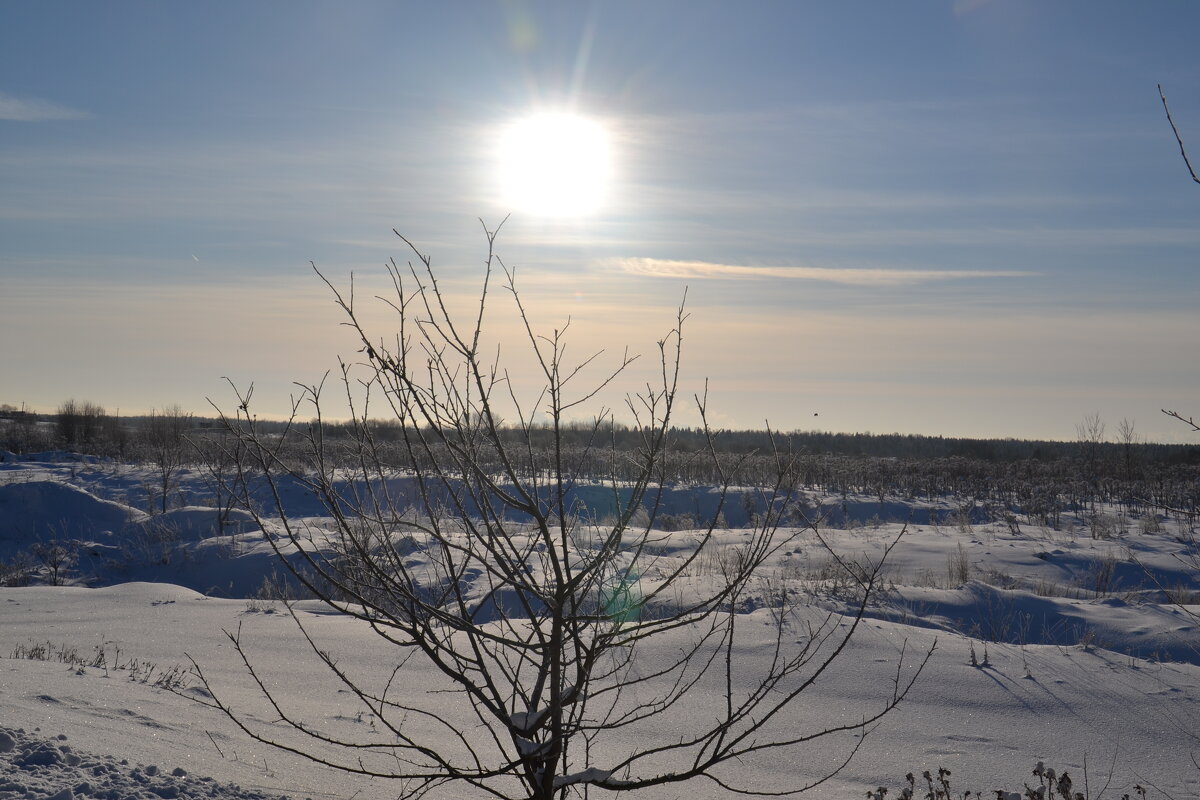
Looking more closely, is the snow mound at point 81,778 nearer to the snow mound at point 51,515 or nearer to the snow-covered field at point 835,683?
the snow-covered field at point 835,683

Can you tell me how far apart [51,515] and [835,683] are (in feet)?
54.6

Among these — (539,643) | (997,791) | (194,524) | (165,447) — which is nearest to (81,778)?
(539,643)

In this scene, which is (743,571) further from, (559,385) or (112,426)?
(112,426)

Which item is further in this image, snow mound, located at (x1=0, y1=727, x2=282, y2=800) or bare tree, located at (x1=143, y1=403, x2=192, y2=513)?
bare tree, located at (x1=143, y1=403, x2=192, y2=513)

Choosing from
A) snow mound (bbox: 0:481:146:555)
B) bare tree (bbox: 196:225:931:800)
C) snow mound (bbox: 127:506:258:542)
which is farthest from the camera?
snow mound (bbox: 0:481:146:555)

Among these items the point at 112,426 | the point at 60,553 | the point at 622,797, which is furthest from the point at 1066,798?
the point at 112,426

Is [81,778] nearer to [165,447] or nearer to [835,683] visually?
[835,683]

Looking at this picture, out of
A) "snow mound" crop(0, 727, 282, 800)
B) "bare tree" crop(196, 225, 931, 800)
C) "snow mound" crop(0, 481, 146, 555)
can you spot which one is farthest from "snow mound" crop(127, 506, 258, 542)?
"snow mound" crop(0, 727, 282, 800)

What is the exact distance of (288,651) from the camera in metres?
6.61

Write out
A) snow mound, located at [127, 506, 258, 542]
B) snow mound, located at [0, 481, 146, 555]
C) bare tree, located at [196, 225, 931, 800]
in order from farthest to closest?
1. snow mound, located at [0, 481, 146, 555]
2. snow mound, located at [127, 506, 258, 542]
3. bare tree, located at [196, 225, 931, 800]

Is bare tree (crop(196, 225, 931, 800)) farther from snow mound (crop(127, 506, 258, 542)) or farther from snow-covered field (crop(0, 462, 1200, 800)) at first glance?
snow mound (crop(127, 506, 258, 542))

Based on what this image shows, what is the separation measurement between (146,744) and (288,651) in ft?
9.95

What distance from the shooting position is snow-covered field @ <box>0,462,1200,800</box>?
3631mm

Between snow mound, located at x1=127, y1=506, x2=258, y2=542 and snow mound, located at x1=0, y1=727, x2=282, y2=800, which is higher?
snow mound, located at x1=0, y1=727, x2=282, y2=800
